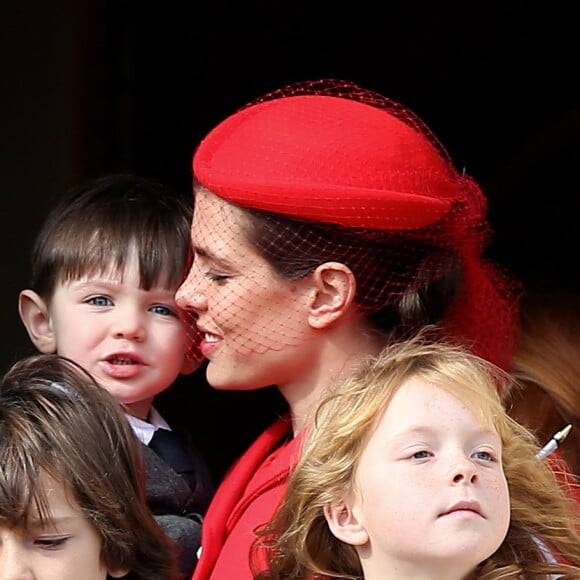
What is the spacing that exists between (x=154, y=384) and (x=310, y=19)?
2.07m

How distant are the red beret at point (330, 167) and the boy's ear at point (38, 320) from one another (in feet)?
1.47

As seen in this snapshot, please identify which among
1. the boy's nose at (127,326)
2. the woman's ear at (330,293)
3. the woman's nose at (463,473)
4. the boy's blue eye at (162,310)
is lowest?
the woman's nose at (463,473)

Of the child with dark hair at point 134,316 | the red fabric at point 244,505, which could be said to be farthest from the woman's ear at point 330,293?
the child with dark hair at point 134,316

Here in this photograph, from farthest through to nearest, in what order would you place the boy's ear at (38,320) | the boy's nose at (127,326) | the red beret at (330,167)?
the boy's ear at (38,320) → the boy's nose at (127,326) → the red beret at (330,167)

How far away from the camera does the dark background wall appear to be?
3967mm

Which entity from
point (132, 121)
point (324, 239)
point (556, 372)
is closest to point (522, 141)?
point (132, 121)

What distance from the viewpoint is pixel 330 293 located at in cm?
236

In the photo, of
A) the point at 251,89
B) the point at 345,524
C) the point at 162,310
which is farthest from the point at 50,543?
the point at 251,89

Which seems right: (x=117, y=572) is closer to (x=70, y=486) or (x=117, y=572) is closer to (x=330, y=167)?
(x=70, y=486)

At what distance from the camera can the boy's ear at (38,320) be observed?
2.69 meters

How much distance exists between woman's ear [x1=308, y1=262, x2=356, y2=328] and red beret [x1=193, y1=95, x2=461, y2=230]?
0.25 feet

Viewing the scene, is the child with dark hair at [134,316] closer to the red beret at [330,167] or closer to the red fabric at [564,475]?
the red beret at [330,167]

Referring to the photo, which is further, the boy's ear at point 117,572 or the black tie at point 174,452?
the black tie at point 174,452

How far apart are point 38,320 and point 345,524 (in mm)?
889
